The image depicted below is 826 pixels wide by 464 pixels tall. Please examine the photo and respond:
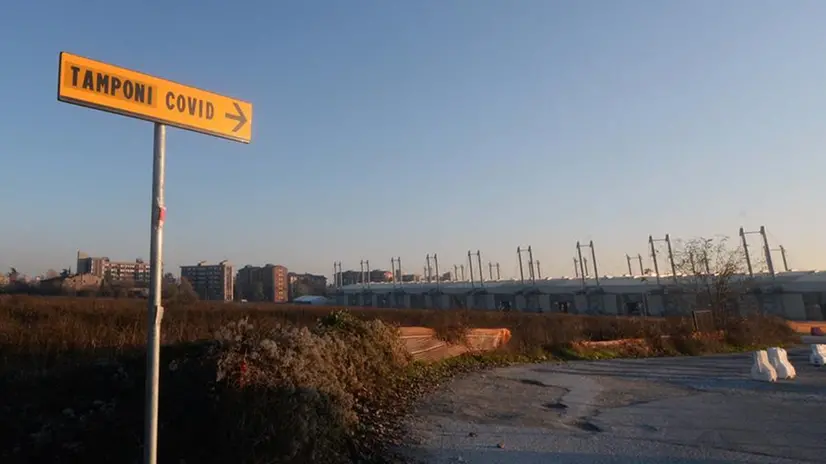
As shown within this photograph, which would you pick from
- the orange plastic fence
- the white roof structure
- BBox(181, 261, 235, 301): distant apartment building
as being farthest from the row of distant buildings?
the orange plastic fence

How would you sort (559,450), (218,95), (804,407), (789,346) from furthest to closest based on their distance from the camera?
(789,346) < (804,407) < (559,450) < (218,95)

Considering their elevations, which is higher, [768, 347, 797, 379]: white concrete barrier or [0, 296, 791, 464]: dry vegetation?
[0, 296, 791, 464]: dry vegetation

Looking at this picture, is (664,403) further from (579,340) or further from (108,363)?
(579,340)

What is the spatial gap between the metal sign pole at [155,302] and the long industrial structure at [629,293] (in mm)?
39822

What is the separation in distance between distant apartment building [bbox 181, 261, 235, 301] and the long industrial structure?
39.0 meters

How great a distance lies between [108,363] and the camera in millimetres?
7227

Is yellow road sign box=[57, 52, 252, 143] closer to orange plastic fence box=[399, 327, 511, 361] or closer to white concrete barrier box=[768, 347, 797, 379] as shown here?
orange plastic fence box=[399, 327, 511, 361]

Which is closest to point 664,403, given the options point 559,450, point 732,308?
point 559,450

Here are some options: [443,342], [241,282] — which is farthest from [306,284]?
[443,342]

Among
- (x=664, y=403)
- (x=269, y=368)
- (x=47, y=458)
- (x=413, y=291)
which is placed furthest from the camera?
(x=413, y=291)

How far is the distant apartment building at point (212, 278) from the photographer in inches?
5069

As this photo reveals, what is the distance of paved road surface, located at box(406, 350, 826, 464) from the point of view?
6.74 metres

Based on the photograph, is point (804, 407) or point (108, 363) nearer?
point (108, 363)

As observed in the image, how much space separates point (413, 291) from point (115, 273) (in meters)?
57.1
